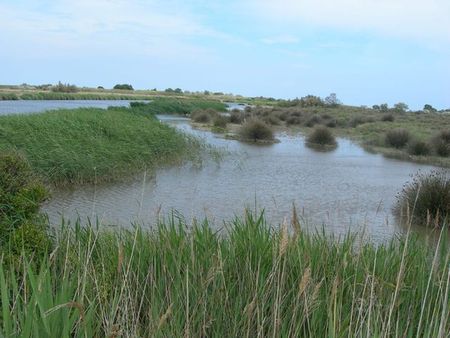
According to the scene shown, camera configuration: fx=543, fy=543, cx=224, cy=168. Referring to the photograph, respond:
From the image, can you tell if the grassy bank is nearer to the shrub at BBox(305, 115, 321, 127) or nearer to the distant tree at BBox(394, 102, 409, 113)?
the shrub at BBox(305, 115, 321, 127)

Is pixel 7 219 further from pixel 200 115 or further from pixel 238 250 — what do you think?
pixel 200 115

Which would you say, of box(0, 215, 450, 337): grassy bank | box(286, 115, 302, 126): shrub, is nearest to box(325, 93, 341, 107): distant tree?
box(286, 115, 302, 126): shrub

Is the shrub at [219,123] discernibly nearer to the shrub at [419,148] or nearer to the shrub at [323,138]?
the shrub at [323,138]

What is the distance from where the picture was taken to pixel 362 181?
15898 mm

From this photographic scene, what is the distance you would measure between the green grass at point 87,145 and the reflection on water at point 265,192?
52 centimetres

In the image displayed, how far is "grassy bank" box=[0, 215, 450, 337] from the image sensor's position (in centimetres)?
303

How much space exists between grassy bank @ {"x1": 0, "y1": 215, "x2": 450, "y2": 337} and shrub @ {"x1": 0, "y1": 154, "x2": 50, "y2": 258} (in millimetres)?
194

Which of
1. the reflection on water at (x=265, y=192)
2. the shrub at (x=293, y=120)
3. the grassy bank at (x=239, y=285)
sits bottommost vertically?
the shrub at (x=293, y=120)

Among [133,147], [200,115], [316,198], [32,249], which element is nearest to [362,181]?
[316,198]

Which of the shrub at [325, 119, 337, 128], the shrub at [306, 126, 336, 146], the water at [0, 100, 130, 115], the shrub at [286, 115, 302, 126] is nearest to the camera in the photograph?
the shrub at [306, 126, 336, 146]

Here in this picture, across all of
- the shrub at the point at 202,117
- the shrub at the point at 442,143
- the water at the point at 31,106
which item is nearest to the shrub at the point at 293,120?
the shrub at the point at 202,117

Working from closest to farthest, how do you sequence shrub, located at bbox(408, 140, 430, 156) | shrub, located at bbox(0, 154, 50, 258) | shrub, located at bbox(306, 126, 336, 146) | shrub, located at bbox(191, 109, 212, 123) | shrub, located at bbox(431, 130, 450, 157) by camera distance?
1. shrub, located at bbox(0, 154, 50, 258)
2. shrub, located at bbox(431, 130, 450, 157)
3. shrub, located at bbox(408, 140, 430, 156)
4. shrub, located at bbox(306, 126, 336, 146)
5. shrub, located at bbox(191, 109, 212, 123)

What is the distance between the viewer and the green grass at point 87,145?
11977mm

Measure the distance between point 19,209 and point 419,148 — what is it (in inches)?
807
